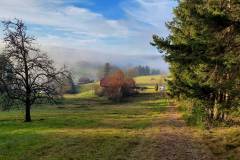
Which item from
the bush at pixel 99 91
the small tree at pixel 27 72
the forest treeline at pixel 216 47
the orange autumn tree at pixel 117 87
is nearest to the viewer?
the forest treeline at pixel 216 47

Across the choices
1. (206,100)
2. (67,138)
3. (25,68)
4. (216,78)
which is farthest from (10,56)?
(216,78)

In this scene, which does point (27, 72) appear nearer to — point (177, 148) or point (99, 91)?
point (177, 148)

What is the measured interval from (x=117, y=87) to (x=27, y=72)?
87.0 m

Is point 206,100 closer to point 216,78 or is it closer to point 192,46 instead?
point 216,78

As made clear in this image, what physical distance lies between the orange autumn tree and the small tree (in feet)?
261

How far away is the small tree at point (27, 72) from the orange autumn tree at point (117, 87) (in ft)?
261

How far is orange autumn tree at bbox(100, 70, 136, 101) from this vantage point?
13354cm

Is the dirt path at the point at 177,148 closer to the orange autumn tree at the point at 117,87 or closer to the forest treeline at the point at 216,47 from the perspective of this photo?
the forest treeline at the point at 216,47

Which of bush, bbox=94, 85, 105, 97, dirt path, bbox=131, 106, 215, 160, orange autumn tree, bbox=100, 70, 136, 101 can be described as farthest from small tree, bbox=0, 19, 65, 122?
bush, bbox=94, 85, 105, 97

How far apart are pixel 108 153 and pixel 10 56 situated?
98.8 feet

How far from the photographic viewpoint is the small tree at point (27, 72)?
162 ft

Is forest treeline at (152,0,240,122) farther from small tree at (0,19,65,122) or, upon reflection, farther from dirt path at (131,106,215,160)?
small tree at (0,19,65,122)

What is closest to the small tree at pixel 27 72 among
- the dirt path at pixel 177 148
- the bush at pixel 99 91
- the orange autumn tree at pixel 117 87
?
the dirt path at pixel 177 148

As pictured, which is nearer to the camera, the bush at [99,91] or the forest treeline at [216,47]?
the forest treeline at [216,47]
